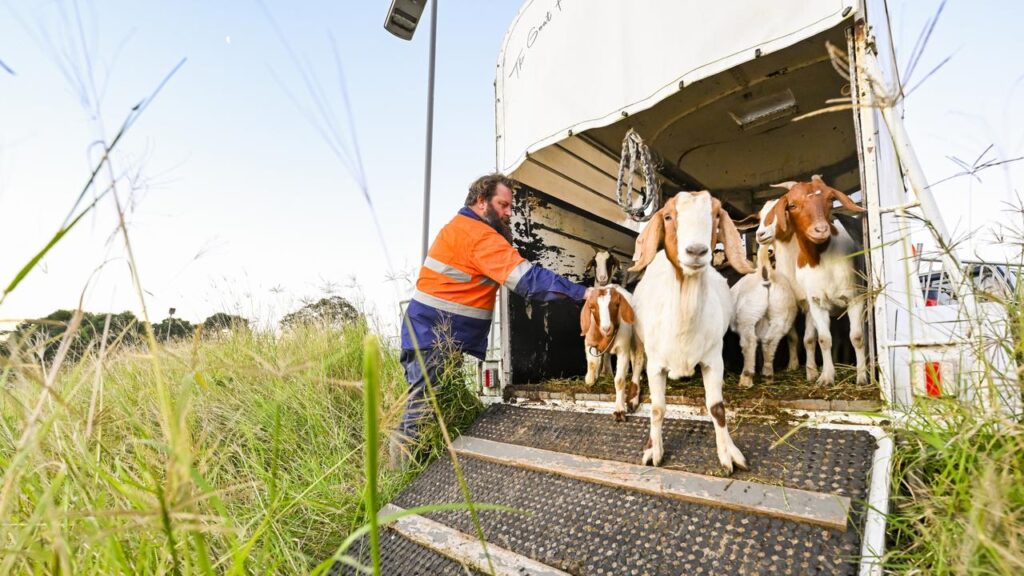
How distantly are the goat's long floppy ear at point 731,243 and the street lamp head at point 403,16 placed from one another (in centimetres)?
368

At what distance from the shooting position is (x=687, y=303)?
2.29m

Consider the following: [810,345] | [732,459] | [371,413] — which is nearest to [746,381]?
[810,345]

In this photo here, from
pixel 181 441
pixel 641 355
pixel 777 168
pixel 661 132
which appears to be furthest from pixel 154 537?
pixel 777 168

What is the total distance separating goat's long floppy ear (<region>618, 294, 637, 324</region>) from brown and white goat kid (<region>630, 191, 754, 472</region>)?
236 mm

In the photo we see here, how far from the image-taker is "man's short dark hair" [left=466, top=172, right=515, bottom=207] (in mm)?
3525

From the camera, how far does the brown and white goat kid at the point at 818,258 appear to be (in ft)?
8.76

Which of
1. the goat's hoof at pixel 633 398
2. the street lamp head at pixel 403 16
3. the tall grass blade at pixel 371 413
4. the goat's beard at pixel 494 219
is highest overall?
the street lamp head at pixel 403 16

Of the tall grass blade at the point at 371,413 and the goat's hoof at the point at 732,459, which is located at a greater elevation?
the tall grass blade at the point at 371,413

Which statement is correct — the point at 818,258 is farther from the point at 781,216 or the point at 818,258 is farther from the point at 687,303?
the point at 687,303

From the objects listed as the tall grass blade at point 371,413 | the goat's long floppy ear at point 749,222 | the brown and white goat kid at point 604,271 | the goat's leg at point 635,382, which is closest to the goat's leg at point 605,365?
the brown and white goat kid at point 604,271

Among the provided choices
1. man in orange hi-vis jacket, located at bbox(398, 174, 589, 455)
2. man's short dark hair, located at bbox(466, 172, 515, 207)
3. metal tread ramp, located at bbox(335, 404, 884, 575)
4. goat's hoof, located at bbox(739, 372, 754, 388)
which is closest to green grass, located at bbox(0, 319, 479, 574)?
man in orange hi-vis jacket, located at bbox(398, 174, 589, 455)

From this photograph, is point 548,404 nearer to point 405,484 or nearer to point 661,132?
point 405,484

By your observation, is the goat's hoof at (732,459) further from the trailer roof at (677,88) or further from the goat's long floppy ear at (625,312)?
the trailer roof at (677,88)

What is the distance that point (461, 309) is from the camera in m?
3.42
